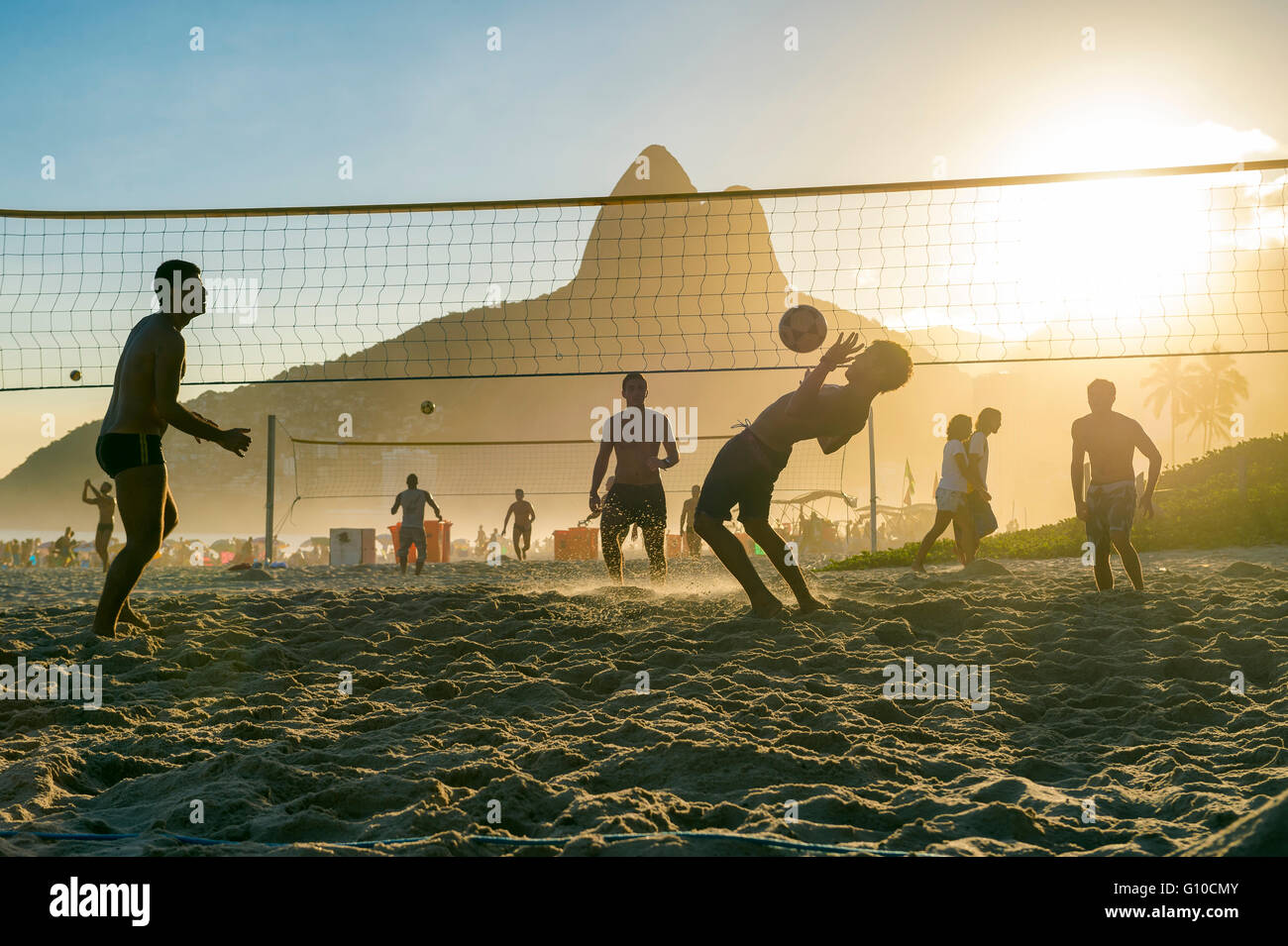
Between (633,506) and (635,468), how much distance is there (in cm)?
25

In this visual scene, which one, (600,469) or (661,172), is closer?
(600,469)

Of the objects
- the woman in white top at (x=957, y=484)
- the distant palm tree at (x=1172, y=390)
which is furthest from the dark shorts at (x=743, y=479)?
the distant palm tree at (x=1172, y=390)

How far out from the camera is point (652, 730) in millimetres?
2639

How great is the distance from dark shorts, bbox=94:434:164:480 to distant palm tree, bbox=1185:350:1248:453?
257 ft

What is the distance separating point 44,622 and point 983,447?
6.76 m

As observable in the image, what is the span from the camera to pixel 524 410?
130 meters

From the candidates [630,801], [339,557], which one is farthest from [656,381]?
[630,801]

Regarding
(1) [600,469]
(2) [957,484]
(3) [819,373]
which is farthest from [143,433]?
(2) [957,484]

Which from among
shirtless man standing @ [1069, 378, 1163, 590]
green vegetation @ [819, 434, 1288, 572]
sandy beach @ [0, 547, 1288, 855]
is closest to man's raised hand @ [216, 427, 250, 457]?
sandy beach @ [0, 547, 1288, 855]

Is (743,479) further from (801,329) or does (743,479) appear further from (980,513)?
(980,513)

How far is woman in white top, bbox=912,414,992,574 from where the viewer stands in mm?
7464

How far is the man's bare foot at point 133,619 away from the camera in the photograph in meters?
4.34

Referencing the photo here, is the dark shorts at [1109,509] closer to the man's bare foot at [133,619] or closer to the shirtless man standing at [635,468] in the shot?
the shirtless man standing at [635,468]
